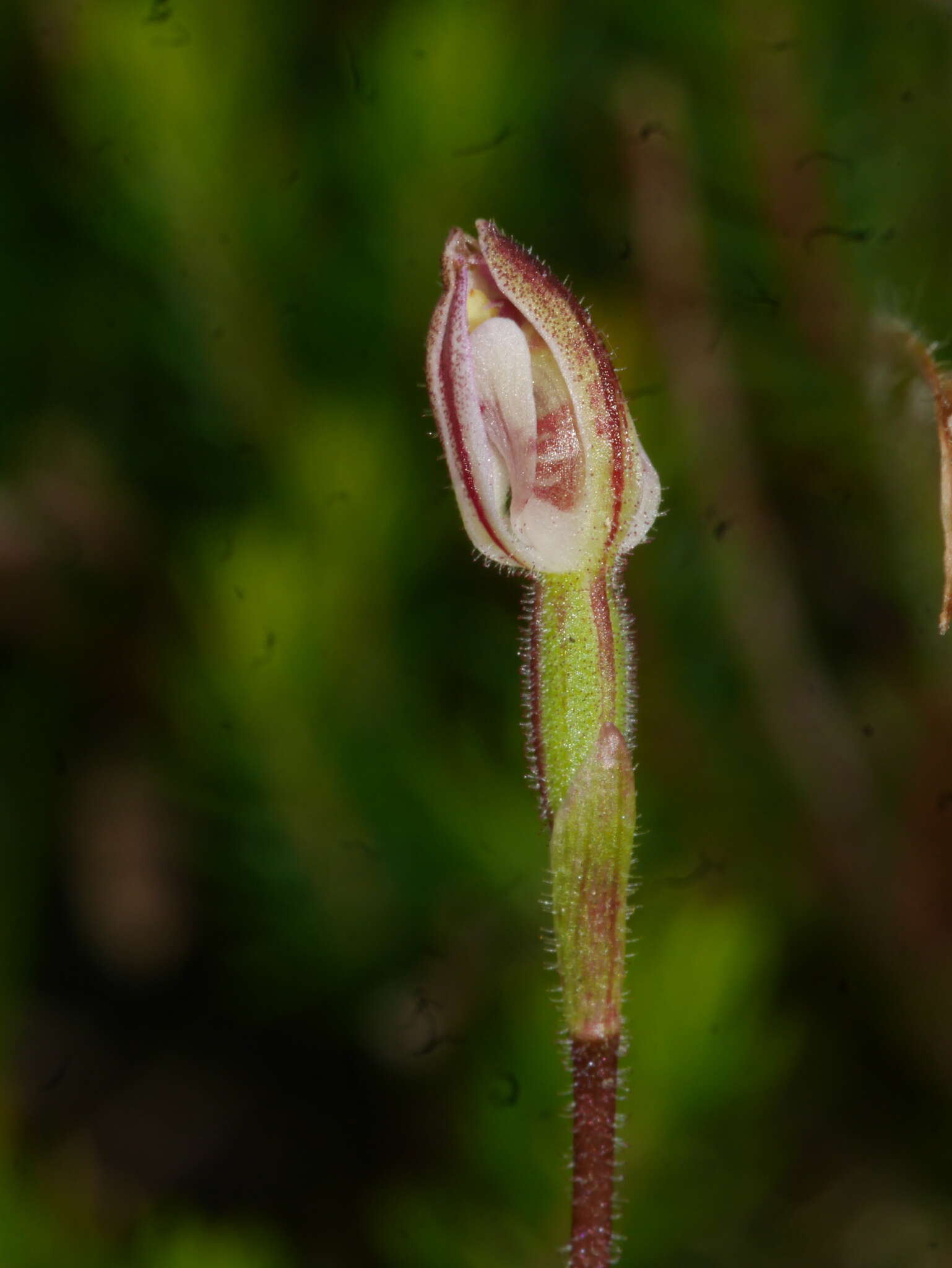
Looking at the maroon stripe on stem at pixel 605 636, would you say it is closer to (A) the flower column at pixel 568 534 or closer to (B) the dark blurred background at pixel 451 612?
(A) the flower column at pixel 568 534

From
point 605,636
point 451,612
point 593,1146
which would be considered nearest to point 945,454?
point 605,636

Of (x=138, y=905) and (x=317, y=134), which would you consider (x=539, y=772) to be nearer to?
(x=317, y=134)

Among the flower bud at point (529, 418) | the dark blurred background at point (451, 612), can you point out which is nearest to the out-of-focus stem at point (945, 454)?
the flower bud at point (529, 418)

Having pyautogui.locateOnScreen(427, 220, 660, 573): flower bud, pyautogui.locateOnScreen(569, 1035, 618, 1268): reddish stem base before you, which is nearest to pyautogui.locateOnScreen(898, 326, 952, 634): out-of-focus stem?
pyautogui.locateOnScreen(427, 220, 660, 573): flower bud

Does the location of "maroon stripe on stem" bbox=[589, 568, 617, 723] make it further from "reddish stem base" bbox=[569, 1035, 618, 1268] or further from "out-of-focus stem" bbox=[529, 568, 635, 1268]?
"reddish stem base" bbox=[569, 1035, 618, 1268]

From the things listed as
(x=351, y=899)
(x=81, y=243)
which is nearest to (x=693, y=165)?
(x=81, y=243)

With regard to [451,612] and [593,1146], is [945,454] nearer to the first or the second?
[593,1146]

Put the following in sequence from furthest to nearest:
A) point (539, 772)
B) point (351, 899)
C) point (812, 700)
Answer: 1. point (812, 700)
2. point (351, 899)
3. point (539, 772)
